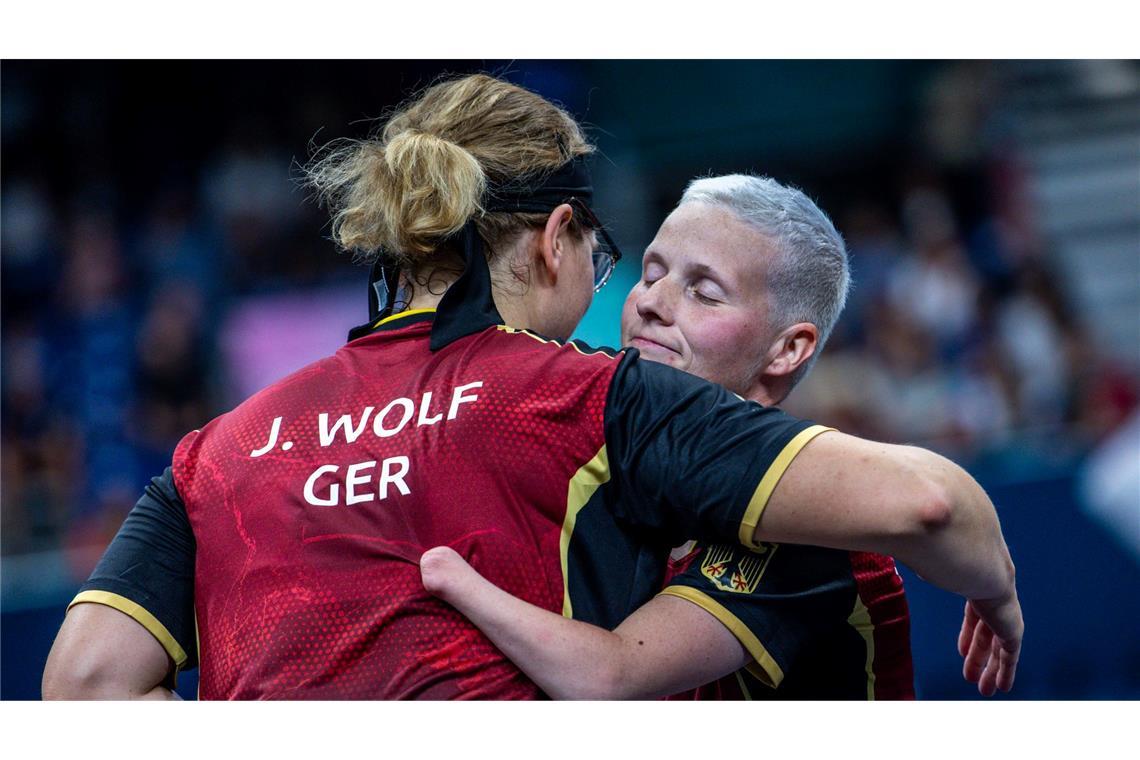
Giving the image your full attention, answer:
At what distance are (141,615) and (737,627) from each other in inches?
37.3

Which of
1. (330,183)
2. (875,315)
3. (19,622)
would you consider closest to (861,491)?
(330,183)

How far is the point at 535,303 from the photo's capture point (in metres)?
2.08

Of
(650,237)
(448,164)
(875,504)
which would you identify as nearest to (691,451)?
(875,504)

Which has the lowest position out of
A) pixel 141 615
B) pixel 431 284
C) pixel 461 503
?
pixel 141 615

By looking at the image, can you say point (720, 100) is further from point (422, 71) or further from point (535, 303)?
point (535, 303)

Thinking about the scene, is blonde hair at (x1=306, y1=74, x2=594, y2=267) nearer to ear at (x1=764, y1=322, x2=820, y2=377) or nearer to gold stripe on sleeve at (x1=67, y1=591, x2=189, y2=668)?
ear at (x1=764, y1=322, x2=820, y2=377)

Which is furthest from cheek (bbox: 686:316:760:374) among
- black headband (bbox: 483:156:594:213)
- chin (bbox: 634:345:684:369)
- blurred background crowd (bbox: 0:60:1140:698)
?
blurred background crowd (bbox: 0:60:1140:698)

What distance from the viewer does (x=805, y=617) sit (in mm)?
1950

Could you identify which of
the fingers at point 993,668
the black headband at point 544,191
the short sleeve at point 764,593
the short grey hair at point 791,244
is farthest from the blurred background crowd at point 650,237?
the black headband at point 544,191

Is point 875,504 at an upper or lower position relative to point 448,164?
lower

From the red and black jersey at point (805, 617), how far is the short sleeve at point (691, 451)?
0.30 ft

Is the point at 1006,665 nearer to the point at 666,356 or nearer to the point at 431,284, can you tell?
the point at 666,356

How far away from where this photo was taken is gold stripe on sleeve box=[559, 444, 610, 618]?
5.91ft

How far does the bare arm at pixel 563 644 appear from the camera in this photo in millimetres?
1727
